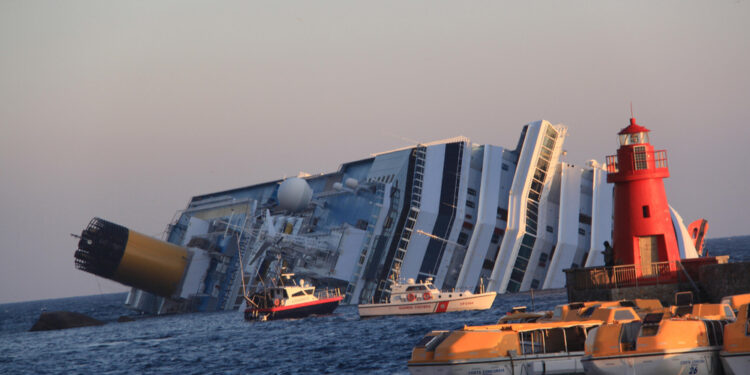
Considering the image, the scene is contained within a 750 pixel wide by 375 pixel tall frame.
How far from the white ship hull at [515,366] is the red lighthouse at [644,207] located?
1714 centimetres

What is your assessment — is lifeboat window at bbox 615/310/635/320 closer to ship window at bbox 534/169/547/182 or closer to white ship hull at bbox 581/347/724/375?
white ship hull at bbox 581/347/724/375

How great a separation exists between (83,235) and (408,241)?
110ft

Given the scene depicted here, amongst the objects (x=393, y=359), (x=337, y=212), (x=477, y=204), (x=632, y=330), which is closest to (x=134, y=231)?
(x=337, y=212)

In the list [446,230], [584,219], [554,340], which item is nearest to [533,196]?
[584,219]

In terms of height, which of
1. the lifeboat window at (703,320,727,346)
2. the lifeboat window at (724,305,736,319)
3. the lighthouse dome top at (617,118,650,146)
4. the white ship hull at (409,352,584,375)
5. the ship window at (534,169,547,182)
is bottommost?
the white ship hull at (409,352,584,375)

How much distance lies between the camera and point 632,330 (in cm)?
2580

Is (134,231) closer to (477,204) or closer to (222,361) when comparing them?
(477,204)

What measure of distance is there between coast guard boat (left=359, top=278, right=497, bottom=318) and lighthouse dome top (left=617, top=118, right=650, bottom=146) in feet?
92.7

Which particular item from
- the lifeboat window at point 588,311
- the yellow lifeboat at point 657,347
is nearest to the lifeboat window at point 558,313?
the lifeboat window at point 588,311

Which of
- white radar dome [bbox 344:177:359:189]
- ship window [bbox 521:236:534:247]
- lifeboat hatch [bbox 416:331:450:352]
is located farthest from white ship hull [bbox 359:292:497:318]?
lifeboat hatch [bbox 416:331:450:352]

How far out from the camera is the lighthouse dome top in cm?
4300

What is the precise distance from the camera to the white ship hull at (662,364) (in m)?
24.4

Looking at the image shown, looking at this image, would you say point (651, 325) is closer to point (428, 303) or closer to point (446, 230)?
point (428, 303)

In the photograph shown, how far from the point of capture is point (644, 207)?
140 feet
